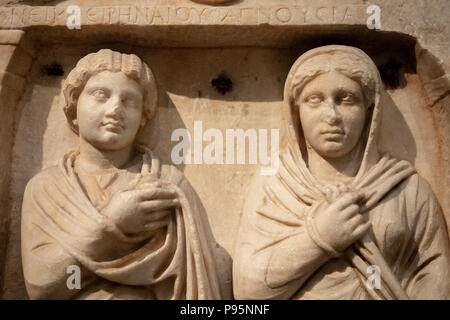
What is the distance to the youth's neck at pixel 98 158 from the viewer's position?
12.5 feet

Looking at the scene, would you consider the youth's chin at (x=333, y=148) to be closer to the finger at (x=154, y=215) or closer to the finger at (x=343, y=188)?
the finger at (x=343, y=188)

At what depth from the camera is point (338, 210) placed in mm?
3455

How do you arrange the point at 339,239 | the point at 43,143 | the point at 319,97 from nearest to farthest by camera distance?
the point at 339,239
the point at 319,97
the point at 43,143

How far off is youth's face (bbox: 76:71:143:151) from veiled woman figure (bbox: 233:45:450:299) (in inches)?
30.0

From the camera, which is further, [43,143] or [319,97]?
[43,143]

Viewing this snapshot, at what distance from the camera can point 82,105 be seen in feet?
12.5

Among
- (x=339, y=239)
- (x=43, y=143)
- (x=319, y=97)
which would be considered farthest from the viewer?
(x=43, y=143)

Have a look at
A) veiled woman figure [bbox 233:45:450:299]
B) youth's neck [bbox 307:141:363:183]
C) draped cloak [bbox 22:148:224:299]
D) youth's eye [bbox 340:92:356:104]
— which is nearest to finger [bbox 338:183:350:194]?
veiled woman figure [bbox 233:45:450:299]

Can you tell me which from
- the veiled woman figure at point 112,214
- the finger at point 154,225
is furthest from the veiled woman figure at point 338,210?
the finger at point 154,225

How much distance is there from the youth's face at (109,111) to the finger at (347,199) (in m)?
1.18

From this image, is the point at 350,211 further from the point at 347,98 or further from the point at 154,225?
the point at 154,225

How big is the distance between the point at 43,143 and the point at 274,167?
133 centimetres
